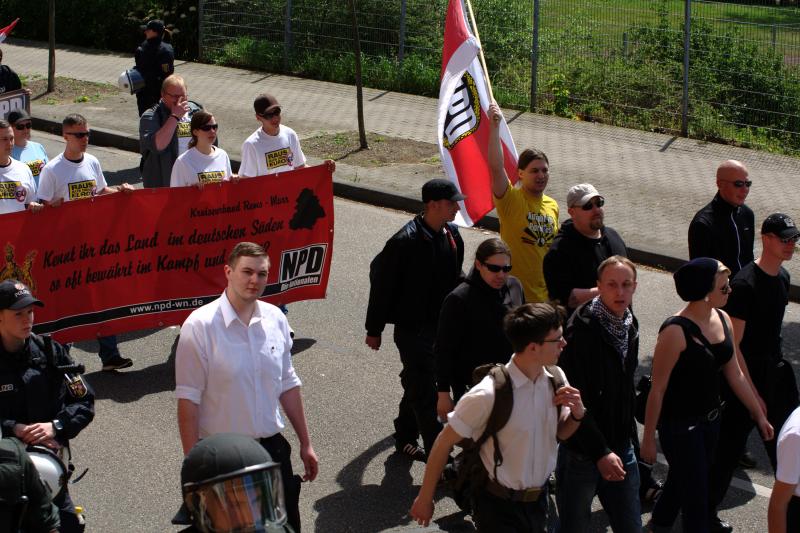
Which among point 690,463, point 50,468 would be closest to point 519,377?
point 690,463

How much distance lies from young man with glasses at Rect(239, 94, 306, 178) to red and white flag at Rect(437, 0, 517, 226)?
1.73 metres

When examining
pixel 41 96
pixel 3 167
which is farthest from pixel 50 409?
pixel 41 96

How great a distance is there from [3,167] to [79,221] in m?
0.81

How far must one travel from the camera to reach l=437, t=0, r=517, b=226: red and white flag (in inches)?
350

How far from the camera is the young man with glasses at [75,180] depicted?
29.9 ft

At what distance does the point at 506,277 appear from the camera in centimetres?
645

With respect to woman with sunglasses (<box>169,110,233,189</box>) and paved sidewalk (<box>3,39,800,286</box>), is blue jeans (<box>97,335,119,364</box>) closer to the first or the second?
woman with sunglasses (<box>169,110,233,189</box>)

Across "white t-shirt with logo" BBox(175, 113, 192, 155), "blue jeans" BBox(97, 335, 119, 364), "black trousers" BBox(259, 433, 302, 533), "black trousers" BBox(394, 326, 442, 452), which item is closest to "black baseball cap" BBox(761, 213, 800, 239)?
"black trousers" BBox(394, 326, 442, 452)

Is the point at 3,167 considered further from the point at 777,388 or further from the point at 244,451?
the point at 244,451

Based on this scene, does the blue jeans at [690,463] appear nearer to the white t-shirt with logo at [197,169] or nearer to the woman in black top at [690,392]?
the woman in black top at [690,392]

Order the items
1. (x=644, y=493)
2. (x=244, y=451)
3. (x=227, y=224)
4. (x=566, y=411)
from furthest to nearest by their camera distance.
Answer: (x=227, y=224), (x=644, y=493), (x=566, y=411), (x=244, y=451)

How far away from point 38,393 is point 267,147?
5140 mm

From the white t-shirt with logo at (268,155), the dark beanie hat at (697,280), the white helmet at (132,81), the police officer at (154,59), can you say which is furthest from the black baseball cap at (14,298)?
the police officer at (154,59)

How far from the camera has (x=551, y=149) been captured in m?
16.3
